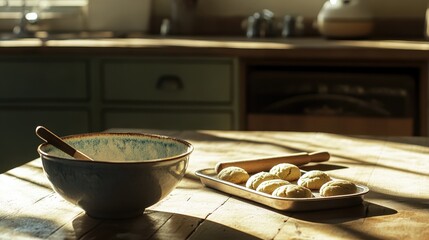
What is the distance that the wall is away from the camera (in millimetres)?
4219

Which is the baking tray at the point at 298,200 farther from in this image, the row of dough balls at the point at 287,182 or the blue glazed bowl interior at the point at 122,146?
the blue glazed bowl interior at the point at 122,146

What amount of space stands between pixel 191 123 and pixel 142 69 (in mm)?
297

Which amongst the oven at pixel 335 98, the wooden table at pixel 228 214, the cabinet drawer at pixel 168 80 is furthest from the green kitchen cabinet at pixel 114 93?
the wooden table at pixel 228 214

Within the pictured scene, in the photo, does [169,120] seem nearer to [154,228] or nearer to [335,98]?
[335,98]

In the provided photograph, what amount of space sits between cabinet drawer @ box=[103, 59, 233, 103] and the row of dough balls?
2081mm

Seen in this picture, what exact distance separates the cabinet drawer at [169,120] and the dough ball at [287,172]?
2095 mm

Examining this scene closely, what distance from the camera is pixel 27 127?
380 centimetres

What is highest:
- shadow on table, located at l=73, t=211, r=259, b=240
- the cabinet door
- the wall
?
the wall

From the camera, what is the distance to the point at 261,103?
3.66m

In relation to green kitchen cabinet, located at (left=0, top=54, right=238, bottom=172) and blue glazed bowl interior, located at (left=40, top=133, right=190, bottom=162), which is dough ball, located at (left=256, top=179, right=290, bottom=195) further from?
green kitchen cabinet, located at (left=0, top=54, right=238, bottom=172)

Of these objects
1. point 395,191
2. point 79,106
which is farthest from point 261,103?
point 395,191

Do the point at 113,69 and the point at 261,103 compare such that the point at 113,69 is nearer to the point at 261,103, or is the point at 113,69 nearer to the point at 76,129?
the point at 76,129

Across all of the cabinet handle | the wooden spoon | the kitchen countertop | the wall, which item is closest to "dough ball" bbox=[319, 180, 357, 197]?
the wooden spoon

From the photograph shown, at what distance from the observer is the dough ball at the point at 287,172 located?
152cm
